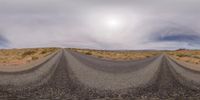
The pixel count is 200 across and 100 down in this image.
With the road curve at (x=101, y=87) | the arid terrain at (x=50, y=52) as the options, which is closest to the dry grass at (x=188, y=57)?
the arid terrain at (x=50, y=52)

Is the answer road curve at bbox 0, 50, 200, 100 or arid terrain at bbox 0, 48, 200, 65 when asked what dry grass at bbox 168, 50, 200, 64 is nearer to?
arid terrain at bbox 0, 48, 200, 65

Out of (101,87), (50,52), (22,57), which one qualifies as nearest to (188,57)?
(50,52)

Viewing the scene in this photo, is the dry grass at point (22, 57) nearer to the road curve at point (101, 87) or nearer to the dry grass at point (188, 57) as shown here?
the road curve at point (101, 87)

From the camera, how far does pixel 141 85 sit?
21328mm

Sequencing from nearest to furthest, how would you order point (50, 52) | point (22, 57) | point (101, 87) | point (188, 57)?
point (101, 87)
point (22, 57)
point (188, 57)
point (50, 52)

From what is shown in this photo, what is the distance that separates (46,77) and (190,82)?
9.33 meters

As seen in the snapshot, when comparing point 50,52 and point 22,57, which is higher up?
point 50,52

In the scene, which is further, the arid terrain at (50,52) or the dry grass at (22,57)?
the arid terrain at (50,52)

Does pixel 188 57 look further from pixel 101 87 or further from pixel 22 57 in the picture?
pixel 101 87

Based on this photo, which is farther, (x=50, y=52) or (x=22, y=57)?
(x=50, y=52)

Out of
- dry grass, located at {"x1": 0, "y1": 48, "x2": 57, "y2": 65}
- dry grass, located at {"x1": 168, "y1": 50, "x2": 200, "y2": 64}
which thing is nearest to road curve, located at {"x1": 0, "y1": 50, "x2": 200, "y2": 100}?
dry grass, located at {"x1": 0, "y1": 48, "x2": 57, "y2": 65}

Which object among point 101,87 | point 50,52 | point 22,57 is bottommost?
point 101,87

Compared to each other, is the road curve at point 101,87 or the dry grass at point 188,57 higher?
the dry grass at point 188,57

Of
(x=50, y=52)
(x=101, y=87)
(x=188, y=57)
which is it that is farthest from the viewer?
(x=50, y=52)
